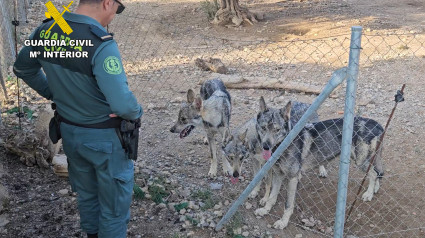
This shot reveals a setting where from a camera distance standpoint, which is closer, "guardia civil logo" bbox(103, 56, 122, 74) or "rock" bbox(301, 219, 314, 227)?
"guardia civil logo" bbox(103, 56, 122, 74)

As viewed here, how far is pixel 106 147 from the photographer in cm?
311

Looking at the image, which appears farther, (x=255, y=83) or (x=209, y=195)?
(x=255, y=83)

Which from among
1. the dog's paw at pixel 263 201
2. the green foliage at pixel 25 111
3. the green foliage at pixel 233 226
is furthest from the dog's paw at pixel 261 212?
the green foliage at pixel 25 111

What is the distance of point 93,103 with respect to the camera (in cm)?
305

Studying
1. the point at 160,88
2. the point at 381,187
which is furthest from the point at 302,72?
the point at 381,187

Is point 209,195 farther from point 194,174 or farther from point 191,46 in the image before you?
point 191,46

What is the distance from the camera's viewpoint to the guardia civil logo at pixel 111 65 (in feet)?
9.29

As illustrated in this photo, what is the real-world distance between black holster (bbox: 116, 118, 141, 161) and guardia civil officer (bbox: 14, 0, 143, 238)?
3 cm

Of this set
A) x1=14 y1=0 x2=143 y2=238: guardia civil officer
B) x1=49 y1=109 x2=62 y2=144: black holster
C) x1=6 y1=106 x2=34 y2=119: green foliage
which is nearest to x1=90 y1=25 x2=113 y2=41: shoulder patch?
x1=14 y1=0 x2=143 y2=238: guardia civil officer

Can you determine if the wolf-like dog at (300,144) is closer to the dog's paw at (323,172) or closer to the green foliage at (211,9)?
the dog's paw at (323,172)

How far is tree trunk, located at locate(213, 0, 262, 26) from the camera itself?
40.8 ft

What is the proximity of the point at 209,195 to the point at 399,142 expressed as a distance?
3.04 metres

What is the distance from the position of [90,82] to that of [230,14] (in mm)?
9981

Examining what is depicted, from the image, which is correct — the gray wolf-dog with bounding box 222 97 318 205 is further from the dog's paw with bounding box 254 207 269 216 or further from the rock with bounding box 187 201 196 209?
the rock with bounding box 187 201 196 209
